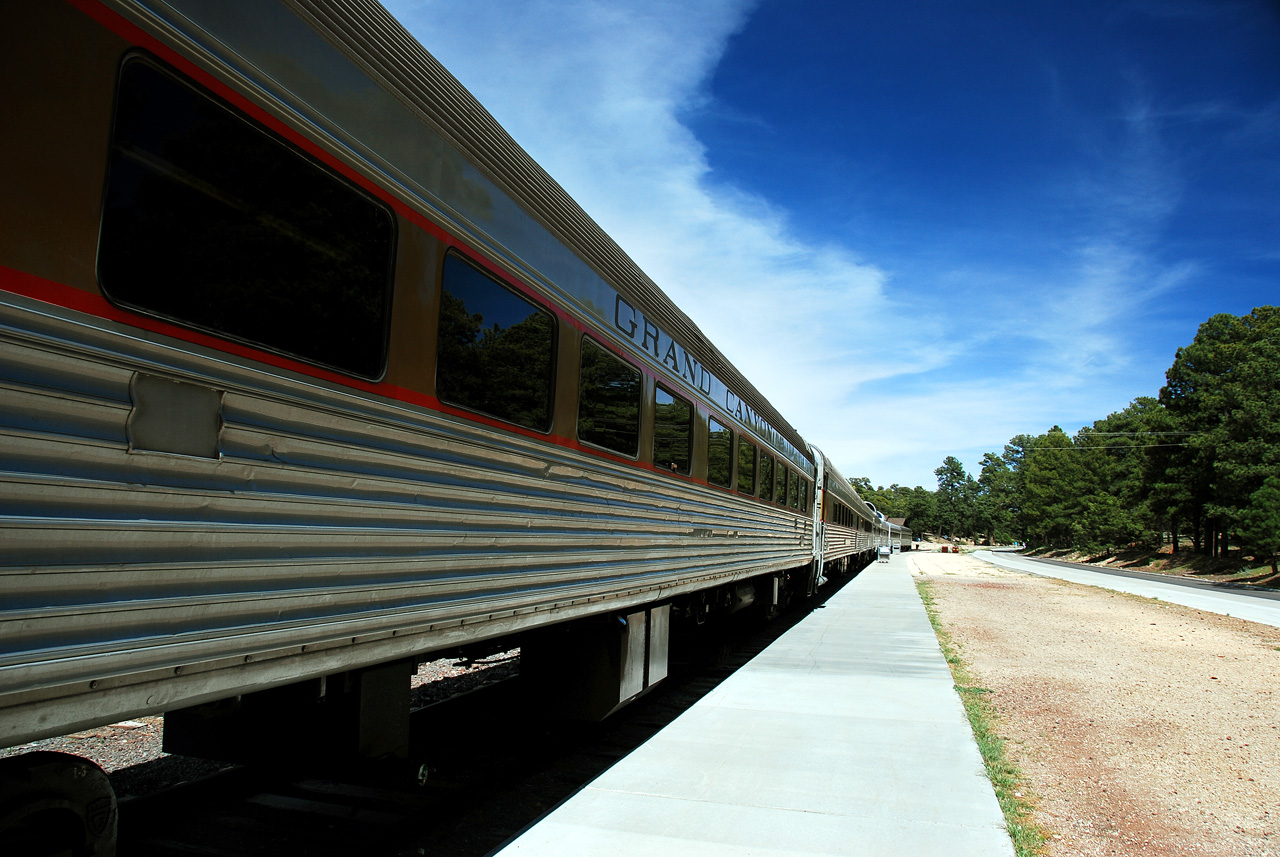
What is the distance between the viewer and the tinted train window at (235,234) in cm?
199

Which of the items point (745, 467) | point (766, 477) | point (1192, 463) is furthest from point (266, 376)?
point (1192, 463)

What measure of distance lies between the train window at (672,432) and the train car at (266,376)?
151 centimetres

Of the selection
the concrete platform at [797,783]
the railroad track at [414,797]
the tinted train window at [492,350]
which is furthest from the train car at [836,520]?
the tinted train window at [492,350]

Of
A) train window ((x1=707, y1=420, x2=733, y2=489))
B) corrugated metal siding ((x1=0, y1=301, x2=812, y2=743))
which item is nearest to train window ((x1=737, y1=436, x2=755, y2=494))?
train window ((x1=707, y1=420, x2=733, y2=489))

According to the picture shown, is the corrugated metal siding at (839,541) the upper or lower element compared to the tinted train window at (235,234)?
lower

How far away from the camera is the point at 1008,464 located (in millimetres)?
131750

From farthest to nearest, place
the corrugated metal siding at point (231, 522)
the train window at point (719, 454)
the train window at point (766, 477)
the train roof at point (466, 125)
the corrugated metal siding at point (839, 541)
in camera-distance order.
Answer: the corrugated metal siding at point (839, 541)
the train window at point (766, 477)
the train window at point (719, 454)
the train roof at point (466, 125)
the corrugated metal siding at point (231, 522)

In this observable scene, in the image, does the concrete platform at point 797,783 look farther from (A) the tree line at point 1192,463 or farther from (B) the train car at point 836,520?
(A) the tree line at point 1192,463

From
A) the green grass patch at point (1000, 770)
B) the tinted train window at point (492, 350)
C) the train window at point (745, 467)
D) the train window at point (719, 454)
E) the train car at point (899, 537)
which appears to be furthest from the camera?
the train car at point (899, 537)

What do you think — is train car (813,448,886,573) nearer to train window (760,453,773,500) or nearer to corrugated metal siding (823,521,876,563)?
corrugated metal siding (823,521,876,563)

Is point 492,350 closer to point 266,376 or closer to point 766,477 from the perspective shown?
point 266,376

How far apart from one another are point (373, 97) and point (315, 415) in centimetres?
124

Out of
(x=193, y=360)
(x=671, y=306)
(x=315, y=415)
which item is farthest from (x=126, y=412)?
(x=671, y=306)

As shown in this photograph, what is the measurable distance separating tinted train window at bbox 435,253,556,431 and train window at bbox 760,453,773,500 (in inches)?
236
